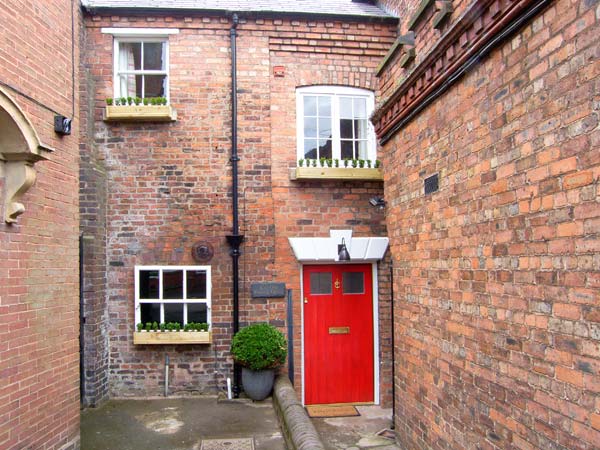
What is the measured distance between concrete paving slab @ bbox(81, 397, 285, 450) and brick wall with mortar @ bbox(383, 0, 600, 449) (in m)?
2.31

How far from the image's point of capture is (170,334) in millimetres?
7684

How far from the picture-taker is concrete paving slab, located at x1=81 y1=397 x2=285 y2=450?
6008mm

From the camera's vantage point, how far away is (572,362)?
107 inches

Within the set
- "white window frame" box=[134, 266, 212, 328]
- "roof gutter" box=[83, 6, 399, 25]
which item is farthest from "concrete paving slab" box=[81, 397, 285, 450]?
"roof gutter" box=[83, 6, 399, 25]

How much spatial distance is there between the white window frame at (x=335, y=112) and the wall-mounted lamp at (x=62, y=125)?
380cm

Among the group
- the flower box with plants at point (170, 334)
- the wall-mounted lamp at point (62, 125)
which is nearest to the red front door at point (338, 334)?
the flower box with plants at point (170, 334)

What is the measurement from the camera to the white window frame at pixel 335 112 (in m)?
8.19

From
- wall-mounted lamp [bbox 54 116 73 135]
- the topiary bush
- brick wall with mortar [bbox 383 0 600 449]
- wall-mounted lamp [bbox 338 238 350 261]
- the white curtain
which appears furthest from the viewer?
the white curtain

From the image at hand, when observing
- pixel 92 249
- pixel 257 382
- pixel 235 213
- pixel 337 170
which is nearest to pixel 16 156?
pixel 92 249

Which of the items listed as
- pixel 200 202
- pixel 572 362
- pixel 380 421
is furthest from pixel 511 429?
pixel 200 202

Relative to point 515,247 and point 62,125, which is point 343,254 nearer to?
point 62,125

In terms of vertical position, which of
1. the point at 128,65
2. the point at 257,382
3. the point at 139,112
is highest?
the point at 128,65

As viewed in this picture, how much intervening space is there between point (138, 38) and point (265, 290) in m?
4.44

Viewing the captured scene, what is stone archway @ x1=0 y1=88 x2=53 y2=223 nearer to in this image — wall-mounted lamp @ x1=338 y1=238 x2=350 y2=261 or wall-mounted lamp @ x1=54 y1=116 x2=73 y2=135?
wall-mounted lamp @ x1=54 y1=116 x2=73 y2=135
